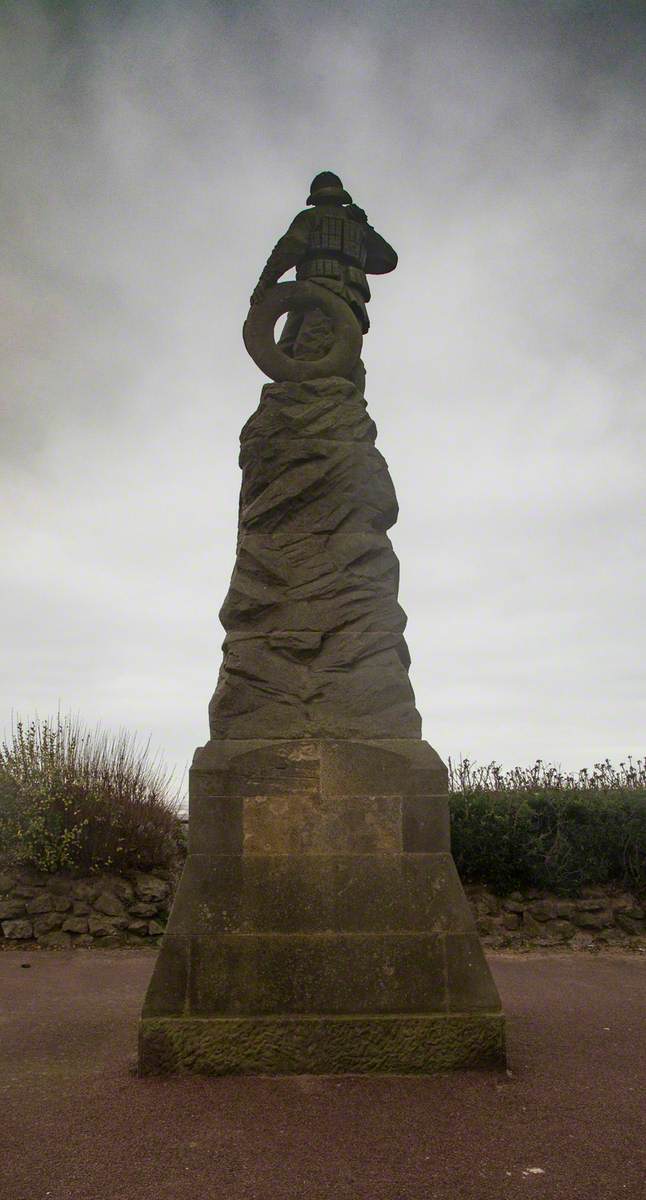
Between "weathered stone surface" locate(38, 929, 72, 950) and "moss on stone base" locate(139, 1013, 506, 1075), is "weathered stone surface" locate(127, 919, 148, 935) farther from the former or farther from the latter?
"moss on stone base" locate(139, 1013, 506, 1075)

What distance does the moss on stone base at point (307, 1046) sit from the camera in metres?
4.61

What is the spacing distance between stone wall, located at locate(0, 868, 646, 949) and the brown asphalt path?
11.4ft

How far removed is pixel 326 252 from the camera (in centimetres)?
641

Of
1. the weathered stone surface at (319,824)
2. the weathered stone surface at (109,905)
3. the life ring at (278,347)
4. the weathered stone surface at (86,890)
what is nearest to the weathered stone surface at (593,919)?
the weathered stone surface at (109,905)

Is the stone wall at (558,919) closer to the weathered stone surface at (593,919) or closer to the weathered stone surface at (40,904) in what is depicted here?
the weathered stone surface at (593,919)

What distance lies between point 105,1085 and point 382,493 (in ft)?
12.2

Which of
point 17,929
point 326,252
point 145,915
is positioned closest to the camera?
point 326,252

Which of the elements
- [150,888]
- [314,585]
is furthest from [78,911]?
[314,585]

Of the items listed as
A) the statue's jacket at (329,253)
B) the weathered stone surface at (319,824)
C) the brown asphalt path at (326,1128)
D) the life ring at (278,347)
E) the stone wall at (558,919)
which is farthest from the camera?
the stone wall at (558,919)

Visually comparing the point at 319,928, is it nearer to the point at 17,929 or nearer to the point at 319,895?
the point at 319,895

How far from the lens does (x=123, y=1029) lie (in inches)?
227

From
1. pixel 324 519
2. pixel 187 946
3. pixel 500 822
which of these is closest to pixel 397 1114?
pixel 187 946

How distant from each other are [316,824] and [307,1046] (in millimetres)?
1117

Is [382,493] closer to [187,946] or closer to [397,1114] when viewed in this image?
[187,946]
